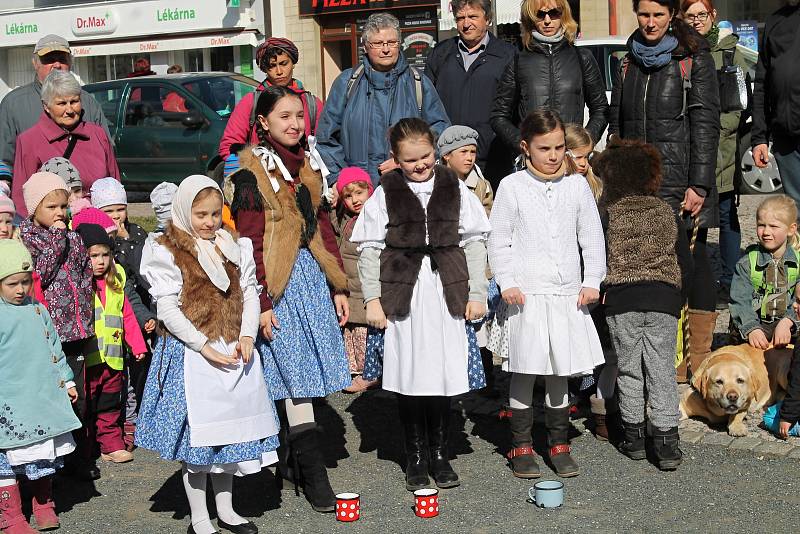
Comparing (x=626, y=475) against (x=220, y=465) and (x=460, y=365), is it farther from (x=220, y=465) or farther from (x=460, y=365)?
(x=220, y=465)

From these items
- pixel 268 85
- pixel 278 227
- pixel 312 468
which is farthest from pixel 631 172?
pixel 268 85

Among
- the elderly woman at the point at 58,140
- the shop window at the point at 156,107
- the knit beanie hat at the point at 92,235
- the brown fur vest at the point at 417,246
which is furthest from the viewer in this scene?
the shop window at the point at 156,107

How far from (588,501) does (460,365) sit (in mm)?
896

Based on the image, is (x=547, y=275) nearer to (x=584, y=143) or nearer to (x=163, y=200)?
(x=584, y=143)

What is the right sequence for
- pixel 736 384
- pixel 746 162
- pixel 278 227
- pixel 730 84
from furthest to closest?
pixel 746 162
pixel 730 84
pixel 736 384
pixel 278 227

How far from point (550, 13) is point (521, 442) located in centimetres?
276

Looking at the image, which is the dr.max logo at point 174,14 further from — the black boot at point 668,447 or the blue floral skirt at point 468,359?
the black boot at point 668,447

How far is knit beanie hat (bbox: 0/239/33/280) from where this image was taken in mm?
5168

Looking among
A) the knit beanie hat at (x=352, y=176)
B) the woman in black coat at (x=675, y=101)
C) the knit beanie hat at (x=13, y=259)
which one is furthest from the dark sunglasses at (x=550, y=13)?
the knit beanie hat at (x=13, y=259)

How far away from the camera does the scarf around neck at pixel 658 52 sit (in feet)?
22.4

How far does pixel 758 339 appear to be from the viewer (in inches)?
262

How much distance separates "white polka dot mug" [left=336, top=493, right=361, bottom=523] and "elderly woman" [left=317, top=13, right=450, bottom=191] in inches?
86.9

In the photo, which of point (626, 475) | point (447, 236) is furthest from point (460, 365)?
point (626, 475)

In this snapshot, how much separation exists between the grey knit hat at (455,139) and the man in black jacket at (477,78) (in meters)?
0.83
